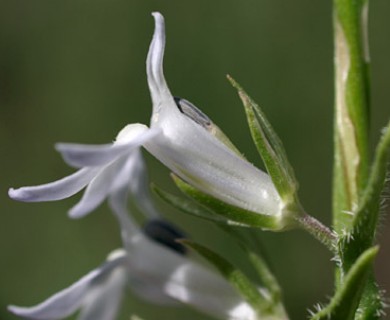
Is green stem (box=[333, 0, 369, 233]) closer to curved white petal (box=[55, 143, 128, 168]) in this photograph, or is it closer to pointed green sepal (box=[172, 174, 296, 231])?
pointed green sepal (box=[172, 174, 296, 231])

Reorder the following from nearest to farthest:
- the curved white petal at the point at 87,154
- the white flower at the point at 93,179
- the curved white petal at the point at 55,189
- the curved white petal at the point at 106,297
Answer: the curved white petal at the point at 87,154, the white flower at the point at 93,179, the curved white petal at the point at 55,189, the curved white petal at the point at 106,297

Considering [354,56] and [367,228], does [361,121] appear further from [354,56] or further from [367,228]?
[367,228]

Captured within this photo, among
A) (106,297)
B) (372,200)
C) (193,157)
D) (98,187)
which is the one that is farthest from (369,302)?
(106,297)

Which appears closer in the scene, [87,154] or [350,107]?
[87,154]

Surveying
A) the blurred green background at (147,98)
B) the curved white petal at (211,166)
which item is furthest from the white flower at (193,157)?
the blurred green background at (147,98)

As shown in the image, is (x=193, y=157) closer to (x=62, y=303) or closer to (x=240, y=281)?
(x=240, y=281)

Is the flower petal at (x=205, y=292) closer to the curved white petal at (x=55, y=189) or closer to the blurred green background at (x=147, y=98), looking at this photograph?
the curved white petal at (x=55, y=189)

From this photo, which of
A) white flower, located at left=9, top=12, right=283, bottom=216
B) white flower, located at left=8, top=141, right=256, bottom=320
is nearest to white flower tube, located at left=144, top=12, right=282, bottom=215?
white flower, located at left=9, top=12, right=283, bottom=216
